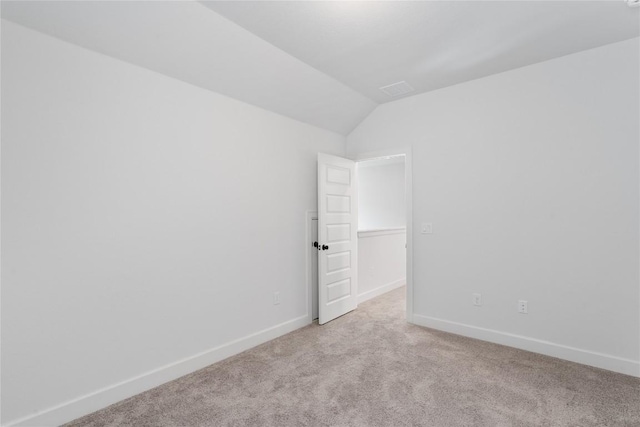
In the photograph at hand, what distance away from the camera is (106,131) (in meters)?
2.17

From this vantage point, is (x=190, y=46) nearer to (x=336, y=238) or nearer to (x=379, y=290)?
(x=336, y=238)

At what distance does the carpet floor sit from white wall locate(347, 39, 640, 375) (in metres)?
0.34

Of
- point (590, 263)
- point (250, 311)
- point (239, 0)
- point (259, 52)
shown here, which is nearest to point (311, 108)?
point (259, 52)

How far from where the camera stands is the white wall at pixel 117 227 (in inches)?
72.8

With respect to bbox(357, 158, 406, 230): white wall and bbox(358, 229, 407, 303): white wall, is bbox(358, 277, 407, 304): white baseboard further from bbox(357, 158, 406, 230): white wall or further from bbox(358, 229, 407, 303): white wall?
bbox(357, 158, 406, 230): white wall

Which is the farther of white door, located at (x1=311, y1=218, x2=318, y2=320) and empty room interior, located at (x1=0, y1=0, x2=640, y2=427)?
white door, located at (x1=311, y1=218, x2=318, y2=320)

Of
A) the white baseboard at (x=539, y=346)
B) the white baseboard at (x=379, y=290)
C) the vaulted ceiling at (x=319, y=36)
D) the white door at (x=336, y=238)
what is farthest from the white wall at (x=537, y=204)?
the white baseboard at (x=379, y=290)

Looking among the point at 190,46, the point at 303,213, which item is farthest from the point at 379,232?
the point at 190,46

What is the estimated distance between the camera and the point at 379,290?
16.5ft

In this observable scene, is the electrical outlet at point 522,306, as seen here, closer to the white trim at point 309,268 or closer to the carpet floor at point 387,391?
the carpet floor at point 387,391

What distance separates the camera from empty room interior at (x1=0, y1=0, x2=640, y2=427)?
195cm

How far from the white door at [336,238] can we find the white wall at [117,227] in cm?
73

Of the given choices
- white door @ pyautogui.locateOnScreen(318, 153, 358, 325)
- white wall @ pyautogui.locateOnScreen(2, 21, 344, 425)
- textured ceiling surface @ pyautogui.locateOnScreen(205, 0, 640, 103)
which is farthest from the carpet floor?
textured ceiling surface @ pyautogui.locateOnScreen(205, 0, 640, 103)

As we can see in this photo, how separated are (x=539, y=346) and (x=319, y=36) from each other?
337cm
